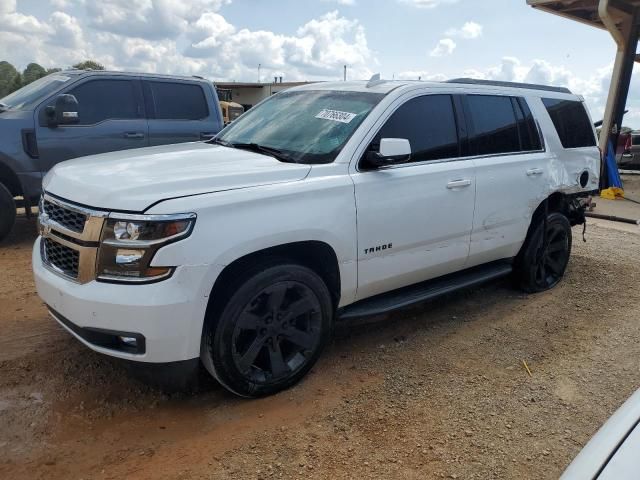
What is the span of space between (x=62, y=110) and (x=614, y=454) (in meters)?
6.35

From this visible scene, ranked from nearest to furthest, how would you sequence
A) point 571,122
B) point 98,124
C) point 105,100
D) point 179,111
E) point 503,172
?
point 503,172
point 571,122
point 98,124
point 105,100
point 179,111

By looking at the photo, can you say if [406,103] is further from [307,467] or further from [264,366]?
[307,467]

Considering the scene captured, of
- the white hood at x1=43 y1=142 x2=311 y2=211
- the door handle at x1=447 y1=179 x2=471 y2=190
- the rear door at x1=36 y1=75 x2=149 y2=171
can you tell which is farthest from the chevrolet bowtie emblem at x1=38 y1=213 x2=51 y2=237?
the rear door at x1=36 y1=75 x2=149 y2=171

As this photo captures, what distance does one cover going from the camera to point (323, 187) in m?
3.18

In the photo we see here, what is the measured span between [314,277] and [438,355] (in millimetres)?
1272

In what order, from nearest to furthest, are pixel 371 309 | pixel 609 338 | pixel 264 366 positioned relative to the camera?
1. pixel 264 366
2. pixel 371 309
3. pixel 609 338

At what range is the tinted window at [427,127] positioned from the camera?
3.71 metres

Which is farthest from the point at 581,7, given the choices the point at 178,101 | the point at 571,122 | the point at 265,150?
the point at 265,150

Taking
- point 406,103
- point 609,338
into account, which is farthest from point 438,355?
point 406,103

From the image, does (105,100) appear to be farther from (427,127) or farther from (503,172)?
(503,172)

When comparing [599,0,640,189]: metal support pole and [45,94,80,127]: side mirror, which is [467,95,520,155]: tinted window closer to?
[45,94,80,127]: side mirror

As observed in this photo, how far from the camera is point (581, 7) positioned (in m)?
12.2

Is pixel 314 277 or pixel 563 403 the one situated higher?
pixel 314 277

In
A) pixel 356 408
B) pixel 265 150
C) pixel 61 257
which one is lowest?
pixel 356 408
